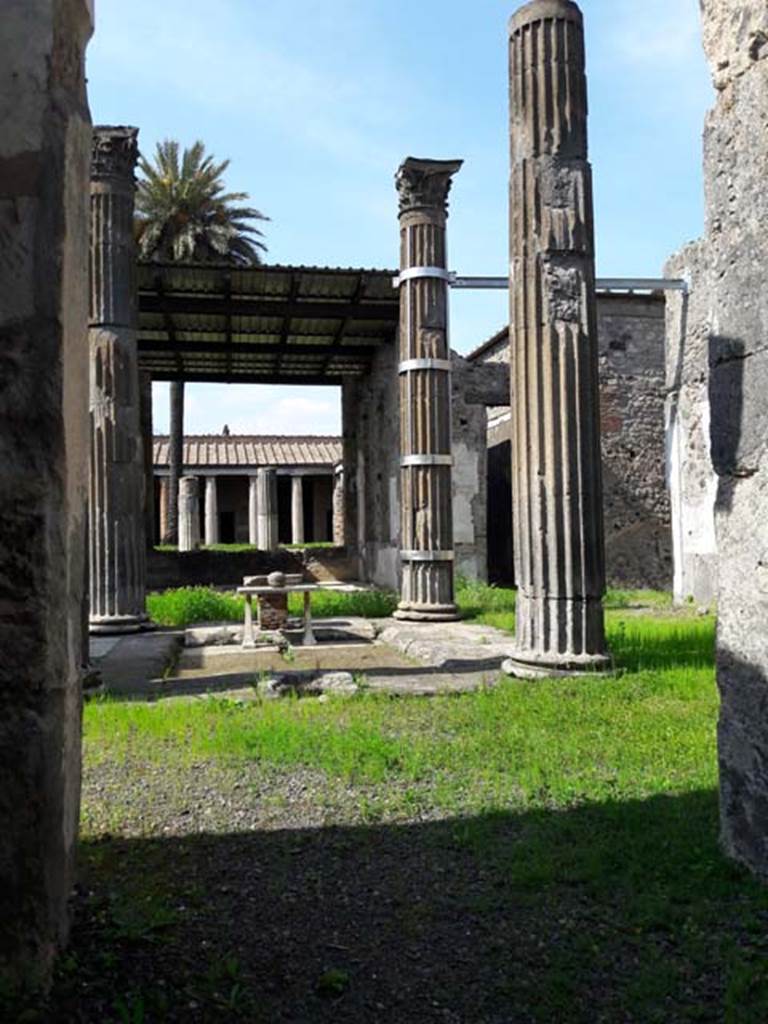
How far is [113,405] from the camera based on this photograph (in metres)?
9.95

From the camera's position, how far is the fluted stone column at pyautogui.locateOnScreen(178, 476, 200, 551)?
2358cm

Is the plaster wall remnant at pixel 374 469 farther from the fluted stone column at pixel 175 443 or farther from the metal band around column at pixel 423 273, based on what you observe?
the fluted stone column at pixel 175 443

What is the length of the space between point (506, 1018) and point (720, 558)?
5.28 feet

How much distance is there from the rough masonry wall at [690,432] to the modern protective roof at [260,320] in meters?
4.26

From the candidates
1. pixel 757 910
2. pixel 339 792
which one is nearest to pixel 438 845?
pixel 339 792

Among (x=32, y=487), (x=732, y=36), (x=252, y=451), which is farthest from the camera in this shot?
(x=252, y=451)

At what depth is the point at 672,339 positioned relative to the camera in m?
13.3

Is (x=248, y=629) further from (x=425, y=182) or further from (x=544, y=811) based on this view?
(x=544, y=811)

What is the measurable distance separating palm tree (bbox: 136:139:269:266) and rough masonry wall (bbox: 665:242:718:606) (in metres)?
12.4

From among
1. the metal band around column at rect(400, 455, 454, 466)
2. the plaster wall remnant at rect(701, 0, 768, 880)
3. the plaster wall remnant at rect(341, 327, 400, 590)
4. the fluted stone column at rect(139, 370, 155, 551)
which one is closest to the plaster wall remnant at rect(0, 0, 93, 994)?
the plaster wall remnant at rect(701, 0, 768, 880)

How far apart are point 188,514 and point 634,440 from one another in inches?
476

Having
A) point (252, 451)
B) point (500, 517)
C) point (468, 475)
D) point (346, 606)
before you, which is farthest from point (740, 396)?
point (252, 451)

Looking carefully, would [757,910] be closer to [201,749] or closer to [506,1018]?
[506,1018]

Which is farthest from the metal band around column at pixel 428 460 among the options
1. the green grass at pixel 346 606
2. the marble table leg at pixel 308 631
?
the marble table leg at pixel 308 631
